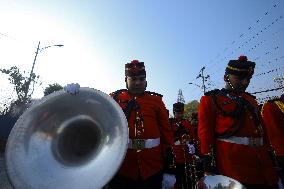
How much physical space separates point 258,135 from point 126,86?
1.93 metres

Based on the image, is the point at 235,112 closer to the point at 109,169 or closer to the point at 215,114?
the point at 215,114

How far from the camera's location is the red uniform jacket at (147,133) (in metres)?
4.39

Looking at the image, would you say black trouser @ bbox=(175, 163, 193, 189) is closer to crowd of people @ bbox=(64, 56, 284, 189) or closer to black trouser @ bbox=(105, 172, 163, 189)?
crowd of people @ bbox=(64, 56, 284, 189)

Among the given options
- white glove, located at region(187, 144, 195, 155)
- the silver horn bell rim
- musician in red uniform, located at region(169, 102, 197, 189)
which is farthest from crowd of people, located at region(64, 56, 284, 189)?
white glove, located at region(187, 144, 195, 155)

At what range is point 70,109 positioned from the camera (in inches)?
151

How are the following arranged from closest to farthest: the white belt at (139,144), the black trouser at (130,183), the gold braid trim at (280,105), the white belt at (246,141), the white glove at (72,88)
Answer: the white glove at (72,88)
the white belt at (246,141)
the black trouser at (130,183)
the white belt at (139,144)
the gold braid trim at (280,105)

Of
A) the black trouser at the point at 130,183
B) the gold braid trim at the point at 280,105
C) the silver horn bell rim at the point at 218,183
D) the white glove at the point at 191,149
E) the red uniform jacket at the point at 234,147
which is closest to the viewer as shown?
the silver horn bell rim at the point at 218,183

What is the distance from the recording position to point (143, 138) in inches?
179

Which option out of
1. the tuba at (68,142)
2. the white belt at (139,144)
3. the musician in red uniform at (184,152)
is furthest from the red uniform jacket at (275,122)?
the musician in red uniform at (184,152)

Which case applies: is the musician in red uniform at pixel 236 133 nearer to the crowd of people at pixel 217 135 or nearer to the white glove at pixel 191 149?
the crowd of people at pixel 217 135

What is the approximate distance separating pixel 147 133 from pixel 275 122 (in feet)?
5.62

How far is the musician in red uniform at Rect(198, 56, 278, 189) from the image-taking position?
4.04 m

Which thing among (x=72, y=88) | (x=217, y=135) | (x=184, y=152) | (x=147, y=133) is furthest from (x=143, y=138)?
(x=184, y=152)

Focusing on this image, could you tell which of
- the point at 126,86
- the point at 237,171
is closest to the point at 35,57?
the point at 126,86
